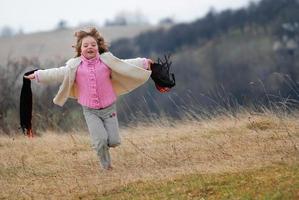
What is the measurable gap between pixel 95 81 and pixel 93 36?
1.81 feet

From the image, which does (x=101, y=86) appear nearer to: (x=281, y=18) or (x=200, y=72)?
(x=200, y=72)

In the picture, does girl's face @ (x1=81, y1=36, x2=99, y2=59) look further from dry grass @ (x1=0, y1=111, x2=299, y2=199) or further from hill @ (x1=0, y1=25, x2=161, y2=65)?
hill @ (x1=0, y1=25, x2=161, y2=65)

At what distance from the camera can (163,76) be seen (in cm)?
764

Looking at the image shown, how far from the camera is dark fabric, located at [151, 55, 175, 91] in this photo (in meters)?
7.64

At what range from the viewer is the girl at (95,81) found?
7.37 meters

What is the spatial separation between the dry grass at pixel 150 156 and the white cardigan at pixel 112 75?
0.93 metres

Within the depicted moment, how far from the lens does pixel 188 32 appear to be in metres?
81.0

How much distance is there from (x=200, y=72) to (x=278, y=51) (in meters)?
8.95

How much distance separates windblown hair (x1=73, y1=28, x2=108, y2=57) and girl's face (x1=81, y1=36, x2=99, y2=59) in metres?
0.08

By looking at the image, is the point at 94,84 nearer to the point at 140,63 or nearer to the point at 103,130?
the point at 103,130

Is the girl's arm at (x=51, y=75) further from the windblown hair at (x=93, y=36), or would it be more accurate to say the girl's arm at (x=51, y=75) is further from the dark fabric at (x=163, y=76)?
the dark fabric at (x=163, y=76)

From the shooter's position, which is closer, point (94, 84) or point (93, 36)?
point (94, 84)

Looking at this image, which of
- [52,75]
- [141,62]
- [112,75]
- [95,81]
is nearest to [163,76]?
[141,62]

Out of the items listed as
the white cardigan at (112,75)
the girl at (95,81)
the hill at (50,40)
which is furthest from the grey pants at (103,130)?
the hill at (50,40)
